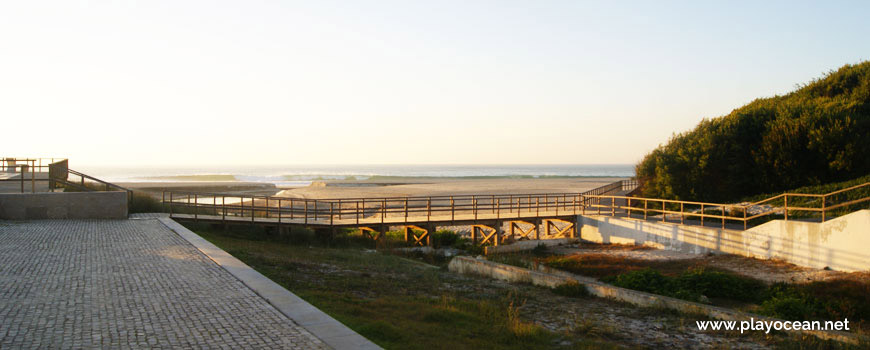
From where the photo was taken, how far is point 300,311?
23.0 ft

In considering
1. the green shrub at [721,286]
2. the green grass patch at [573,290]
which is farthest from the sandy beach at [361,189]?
the green shrub at [721,286]

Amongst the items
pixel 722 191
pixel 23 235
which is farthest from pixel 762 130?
pixel 23 235

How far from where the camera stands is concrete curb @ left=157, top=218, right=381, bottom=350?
228 inches

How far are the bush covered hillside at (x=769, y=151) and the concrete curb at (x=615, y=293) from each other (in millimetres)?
13204

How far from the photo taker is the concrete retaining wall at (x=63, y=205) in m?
18.6

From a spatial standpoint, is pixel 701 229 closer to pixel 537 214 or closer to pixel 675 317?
pixel 537 214

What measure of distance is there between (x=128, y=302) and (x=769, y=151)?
995 inches

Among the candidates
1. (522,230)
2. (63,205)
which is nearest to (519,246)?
(522,230)

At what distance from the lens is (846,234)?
45.3ft

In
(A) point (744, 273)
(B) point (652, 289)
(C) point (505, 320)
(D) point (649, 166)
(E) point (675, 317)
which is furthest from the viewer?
(D) point (649, 166)

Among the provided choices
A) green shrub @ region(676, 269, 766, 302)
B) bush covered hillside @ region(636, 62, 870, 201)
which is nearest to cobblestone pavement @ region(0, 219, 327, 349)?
green shrub @ region(676, 269, 766, 302)

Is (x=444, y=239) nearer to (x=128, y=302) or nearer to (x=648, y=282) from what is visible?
(x=648, y=282)

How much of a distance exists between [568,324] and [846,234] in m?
9.60

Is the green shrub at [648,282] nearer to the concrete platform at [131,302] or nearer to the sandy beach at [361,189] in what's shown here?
the concrete platform at [131,302]
